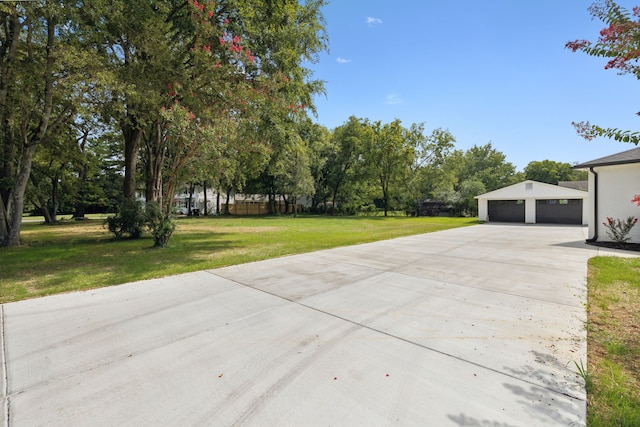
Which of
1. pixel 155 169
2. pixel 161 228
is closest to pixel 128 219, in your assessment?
pixel 155 169

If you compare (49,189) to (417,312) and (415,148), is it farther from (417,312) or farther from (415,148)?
(415,148)

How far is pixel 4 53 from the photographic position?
332 inches

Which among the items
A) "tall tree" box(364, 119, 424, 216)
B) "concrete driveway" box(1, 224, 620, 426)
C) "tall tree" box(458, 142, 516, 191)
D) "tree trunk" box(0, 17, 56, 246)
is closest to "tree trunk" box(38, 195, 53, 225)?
"tree trunk" box(0, 17, 56, 246)

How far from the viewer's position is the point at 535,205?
70.4ft

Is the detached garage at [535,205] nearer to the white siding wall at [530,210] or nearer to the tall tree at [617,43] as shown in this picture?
the white siding wall at [530,210]

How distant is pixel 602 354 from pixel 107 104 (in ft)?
34.0

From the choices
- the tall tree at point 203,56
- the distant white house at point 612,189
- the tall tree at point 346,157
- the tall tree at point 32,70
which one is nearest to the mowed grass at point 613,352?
the distant white house at point 612,189

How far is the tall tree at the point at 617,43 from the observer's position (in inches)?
93.0

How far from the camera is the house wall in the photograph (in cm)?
951

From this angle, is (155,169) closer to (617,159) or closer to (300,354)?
(300,354)

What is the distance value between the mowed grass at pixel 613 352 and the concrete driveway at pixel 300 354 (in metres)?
0.11

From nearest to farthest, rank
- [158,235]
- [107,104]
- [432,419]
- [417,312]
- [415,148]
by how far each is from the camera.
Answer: [432,419] → [417,312] → [107,104] → [158,235] → [415,148]

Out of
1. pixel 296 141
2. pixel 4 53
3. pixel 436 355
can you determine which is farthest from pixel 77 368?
pixel 4 53

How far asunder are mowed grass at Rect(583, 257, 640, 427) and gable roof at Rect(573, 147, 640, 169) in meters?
6.46
